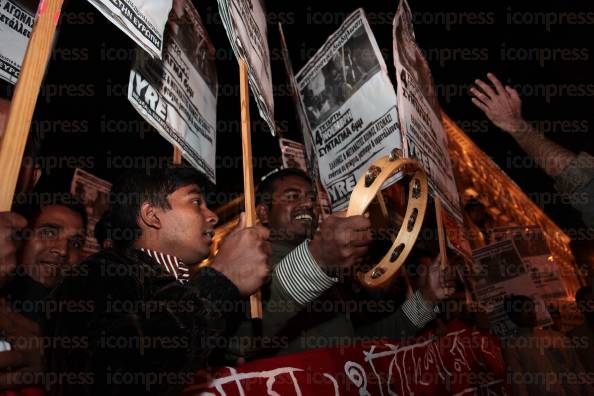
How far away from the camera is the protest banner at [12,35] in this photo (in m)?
2.24

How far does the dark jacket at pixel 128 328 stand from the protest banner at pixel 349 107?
1820mm

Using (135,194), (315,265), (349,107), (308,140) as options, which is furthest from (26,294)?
(349,107)

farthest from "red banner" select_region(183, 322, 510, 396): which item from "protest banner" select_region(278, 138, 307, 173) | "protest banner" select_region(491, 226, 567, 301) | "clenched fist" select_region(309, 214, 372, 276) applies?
"protest banner" select_region(491, 226, 567, 301)

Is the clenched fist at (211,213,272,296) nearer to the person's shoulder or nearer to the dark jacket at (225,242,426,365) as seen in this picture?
the person's shoulder

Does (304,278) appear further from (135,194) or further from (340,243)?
(135,194)

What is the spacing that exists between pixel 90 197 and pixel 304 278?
244 centimetres

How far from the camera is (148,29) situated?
5.53 ft

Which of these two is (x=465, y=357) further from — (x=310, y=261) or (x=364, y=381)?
(x=310, y=261)

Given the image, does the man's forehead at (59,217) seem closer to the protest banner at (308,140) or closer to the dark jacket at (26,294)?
the dark jacket at (26,294)

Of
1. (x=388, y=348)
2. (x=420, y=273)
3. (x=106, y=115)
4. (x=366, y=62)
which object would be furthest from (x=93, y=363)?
(x=106, y=115)

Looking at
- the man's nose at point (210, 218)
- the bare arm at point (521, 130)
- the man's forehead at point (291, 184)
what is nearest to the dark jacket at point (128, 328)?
the man's nose at point (210, 218)

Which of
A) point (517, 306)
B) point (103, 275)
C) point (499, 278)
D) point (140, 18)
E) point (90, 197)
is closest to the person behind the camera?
point (103, 275)

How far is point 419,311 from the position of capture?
3322 mm

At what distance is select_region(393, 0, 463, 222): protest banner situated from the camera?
2.78 meters
